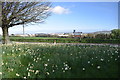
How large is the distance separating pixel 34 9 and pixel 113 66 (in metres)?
19.4

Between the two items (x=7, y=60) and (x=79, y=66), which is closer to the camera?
(x=79, y=66)

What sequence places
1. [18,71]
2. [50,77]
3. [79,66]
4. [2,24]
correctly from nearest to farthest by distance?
[50,77]
[18,71]
[79,66]
[2,24]

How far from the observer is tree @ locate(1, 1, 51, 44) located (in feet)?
77.4

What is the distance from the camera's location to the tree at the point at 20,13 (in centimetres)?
2358

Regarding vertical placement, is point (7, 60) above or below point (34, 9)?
below

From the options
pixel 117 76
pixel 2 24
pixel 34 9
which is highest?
pixel 34 9

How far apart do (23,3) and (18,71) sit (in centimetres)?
1899

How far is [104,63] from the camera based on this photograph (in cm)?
769

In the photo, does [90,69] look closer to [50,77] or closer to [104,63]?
[104,63]

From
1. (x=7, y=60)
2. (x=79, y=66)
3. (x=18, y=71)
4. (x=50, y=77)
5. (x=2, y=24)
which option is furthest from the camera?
(x=2, y=24)

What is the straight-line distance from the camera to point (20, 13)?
80.1 feet

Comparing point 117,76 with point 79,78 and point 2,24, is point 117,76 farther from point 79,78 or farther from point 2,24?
point 2,24

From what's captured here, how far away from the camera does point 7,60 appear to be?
8.48 m

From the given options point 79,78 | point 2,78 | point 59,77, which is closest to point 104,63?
point 79,78
